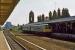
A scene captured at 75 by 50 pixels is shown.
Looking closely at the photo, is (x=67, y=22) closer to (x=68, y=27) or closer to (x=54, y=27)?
(x=68, y=27)

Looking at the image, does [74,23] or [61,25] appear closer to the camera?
[74,23]

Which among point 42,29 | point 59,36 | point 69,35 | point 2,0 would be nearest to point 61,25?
point 59,36

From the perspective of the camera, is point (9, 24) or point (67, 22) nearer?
point (67, 22)

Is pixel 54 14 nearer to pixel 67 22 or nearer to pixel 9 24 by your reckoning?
pixel 9 24

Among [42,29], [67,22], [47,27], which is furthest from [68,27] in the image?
[42,29]

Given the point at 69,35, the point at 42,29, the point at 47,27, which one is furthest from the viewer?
the point at 42,29

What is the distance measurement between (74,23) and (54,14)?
12474 centimetres

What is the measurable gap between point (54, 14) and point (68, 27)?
12104 cm

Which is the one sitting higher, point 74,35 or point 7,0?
point 7,0

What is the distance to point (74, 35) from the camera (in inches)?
1928

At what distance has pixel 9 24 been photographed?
172750mm

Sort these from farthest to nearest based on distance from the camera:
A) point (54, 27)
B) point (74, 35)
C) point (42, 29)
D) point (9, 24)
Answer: point (9, 24), point (42, 29), point (54, 27), point (74, 35)

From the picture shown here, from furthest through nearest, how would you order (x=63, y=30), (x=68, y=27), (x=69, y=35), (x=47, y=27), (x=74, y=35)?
1. (x=47, y=27)
2. (x=63, y=30)
3. (x=68, y=27)
4. (x=69, y=35)
5. (x=74, y=35)

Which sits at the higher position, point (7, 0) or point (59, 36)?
point (7, 0)
